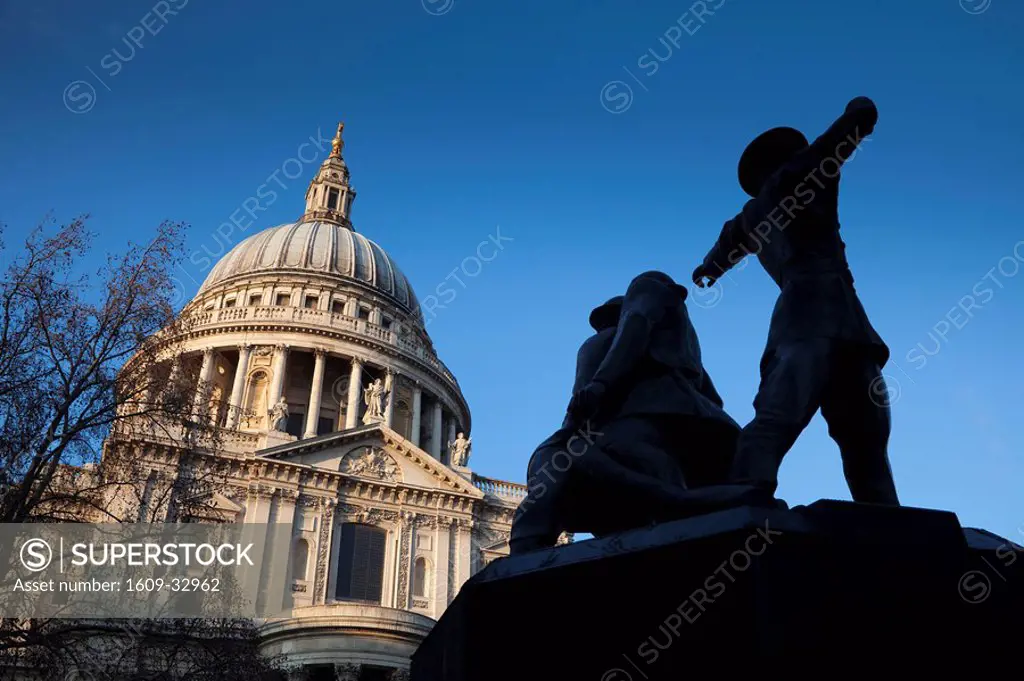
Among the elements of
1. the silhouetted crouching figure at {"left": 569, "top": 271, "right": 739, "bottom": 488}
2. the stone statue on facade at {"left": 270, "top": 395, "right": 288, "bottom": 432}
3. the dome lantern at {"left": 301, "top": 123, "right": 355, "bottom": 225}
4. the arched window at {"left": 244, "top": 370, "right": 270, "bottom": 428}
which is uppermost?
the dome lantern at {"left": 301, "top": 123, "right": 355, "bottom": 225}

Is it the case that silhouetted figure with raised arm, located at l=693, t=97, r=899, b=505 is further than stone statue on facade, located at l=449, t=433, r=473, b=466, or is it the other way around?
stone statue on facade, located at l=449, t=433, r=473, b=466

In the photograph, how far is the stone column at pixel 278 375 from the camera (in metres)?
51.6

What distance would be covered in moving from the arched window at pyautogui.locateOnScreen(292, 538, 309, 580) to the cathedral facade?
113 mm

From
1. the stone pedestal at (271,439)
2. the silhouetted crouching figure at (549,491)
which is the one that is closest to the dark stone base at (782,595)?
the silhouetted crouching figure at (549,491)

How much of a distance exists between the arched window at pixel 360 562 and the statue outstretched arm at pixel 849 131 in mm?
35892

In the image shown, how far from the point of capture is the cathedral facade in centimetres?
3166

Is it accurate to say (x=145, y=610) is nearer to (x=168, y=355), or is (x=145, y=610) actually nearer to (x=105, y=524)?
(x=105, y=524)

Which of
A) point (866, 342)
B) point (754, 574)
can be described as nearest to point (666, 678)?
point (754, 574)

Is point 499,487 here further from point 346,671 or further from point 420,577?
point 346,671

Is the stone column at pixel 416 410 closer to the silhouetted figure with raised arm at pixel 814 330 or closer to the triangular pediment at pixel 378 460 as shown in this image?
the triangular pediment at pixel 378 460

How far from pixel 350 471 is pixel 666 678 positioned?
126 feet

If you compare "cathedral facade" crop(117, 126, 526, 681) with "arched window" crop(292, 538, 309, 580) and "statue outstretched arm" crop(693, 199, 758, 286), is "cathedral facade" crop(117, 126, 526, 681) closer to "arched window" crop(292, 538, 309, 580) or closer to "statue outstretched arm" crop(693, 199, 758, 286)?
"arched window" crop(292, 538, 309, 580)

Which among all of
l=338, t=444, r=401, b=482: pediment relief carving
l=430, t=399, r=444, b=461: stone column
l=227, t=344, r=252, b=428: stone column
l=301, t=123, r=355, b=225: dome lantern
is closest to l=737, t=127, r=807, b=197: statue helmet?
l=338, t=444, r=401, b=482: pediment relief carving

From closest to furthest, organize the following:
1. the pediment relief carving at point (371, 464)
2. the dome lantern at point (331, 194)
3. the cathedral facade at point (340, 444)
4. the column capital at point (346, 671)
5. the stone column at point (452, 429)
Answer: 1. the column capital at point (346, 671)
2. the cathedral facade at point (340, 444)
3. the pediment relief carving at point (371, 464)
4. the stone column at point (452, 429)
5. the dome lantern at point (331, 194)
